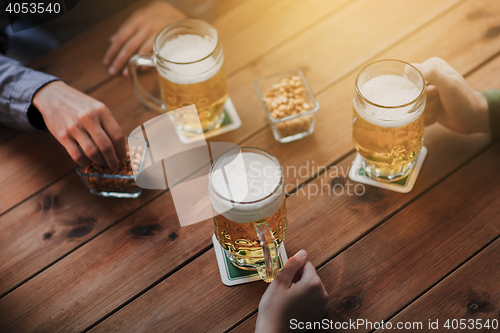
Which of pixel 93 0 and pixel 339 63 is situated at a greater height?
pixel 93 0

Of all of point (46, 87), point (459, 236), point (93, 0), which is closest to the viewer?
point (459, 236)

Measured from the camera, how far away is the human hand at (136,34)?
4.47 feet

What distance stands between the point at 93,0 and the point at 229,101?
644mm

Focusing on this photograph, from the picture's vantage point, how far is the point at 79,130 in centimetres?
109

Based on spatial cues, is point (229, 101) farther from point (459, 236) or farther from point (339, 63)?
point (459, 236)

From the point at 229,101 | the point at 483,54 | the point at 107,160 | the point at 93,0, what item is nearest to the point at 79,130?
the point at 107,160

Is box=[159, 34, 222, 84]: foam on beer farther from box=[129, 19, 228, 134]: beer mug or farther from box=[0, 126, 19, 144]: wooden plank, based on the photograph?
box=[0, 126, 19, 144]: wooden plank

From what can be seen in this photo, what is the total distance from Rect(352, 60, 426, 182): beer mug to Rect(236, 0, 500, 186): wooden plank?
151 mm

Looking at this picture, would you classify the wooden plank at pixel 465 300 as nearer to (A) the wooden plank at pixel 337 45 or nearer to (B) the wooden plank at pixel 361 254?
(B) the wooden plank at pixel 361 254

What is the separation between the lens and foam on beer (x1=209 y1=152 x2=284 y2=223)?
793 millimetres

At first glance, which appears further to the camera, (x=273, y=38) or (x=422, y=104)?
(x=273, y=38)

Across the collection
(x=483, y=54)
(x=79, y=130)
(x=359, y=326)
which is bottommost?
(x=359, y=326)

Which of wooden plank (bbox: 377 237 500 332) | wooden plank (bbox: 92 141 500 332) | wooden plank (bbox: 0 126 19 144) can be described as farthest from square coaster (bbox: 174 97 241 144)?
wooden plank (bbox: 377 237 500 332)

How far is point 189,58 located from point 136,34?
37 cm
